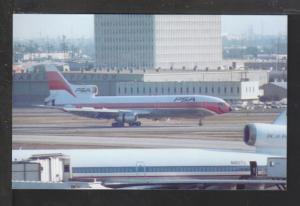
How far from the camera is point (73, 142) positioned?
164 inches

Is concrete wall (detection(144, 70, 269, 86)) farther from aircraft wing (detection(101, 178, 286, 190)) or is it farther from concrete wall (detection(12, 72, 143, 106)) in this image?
aircraft wing (detection(101, 178, 286, 190))

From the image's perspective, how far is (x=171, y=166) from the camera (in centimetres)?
412

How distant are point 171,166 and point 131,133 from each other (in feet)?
1.06

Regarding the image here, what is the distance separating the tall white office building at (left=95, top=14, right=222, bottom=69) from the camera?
4.06 metres

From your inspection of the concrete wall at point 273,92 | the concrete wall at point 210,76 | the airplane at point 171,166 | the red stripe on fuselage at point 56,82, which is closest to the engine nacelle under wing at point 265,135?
the airplane at point 171,166

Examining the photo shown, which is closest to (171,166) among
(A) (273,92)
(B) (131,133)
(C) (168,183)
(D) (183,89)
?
(C) (168,183)

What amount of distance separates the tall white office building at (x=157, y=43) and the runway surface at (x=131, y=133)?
0.35 m

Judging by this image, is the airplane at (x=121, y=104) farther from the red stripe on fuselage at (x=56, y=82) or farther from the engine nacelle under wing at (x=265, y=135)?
the engine nacelle under wing at (x=265, y=135)

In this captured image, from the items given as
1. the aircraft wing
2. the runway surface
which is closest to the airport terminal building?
the runway surface

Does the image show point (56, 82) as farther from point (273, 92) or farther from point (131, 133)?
point (273, 92)
